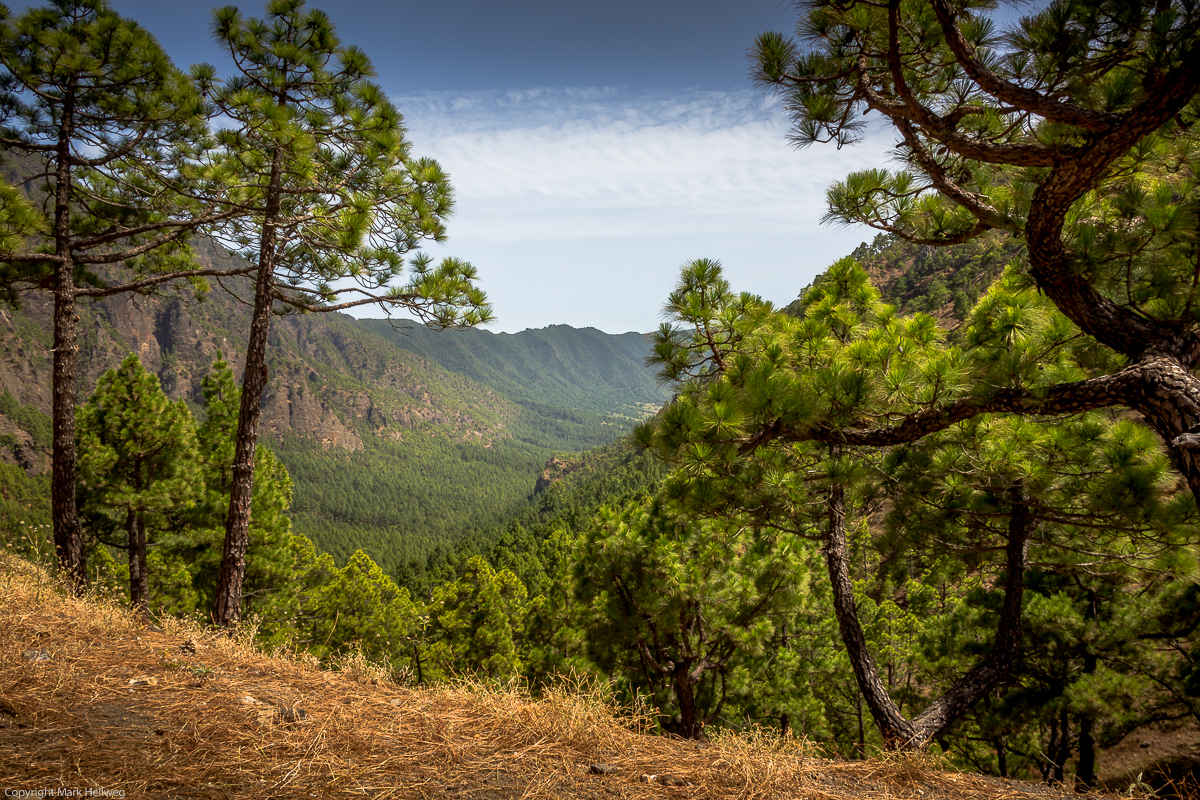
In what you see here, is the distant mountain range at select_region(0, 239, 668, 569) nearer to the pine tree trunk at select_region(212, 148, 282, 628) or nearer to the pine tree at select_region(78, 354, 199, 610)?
the pine tree at select_region(78, 354, 199, 610)

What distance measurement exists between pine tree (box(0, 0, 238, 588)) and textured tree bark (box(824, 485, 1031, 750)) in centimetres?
756

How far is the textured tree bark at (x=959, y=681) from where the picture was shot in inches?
160

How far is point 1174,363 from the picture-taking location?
2.18 metres

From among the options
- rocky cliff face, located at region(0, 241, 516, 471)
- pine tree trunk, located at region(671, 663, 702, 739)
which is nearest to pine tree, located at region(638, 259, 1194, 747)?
pine tree trunk, located at region(671, 663, 702, 739)

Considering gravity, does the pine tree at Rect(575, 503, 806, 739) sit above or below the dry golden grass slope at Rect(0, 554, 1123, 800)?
below

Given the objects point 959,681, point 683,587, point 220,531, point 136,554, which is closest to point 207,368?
point 136,554

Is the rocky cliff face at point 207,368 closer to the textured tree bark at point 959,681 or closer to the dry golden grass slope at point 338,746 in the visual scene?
the dry golden grass slope at point 338,746

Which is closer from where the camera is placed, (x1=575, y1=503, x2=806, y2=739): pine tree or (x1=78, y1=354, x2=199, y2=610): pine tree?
(x1=575, y1=503, x2=806, y2=739): pine tree

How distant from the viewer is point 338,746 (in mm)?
2309

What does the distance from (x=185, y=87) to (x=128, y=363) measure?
6890 millimetres

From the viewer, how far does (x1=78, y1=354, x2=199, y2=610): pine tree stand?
891cm

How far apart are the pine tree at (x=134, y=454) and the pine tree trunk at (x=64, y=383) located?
3.32 m

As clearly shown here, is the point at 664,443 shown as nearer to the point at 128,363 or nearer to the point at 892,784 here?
the point at 892,784

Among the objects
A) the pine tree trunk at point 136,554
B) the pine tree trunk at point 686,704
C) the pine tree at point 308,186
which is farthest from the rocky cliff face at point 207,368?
the pine tree trunk at point 686,704
